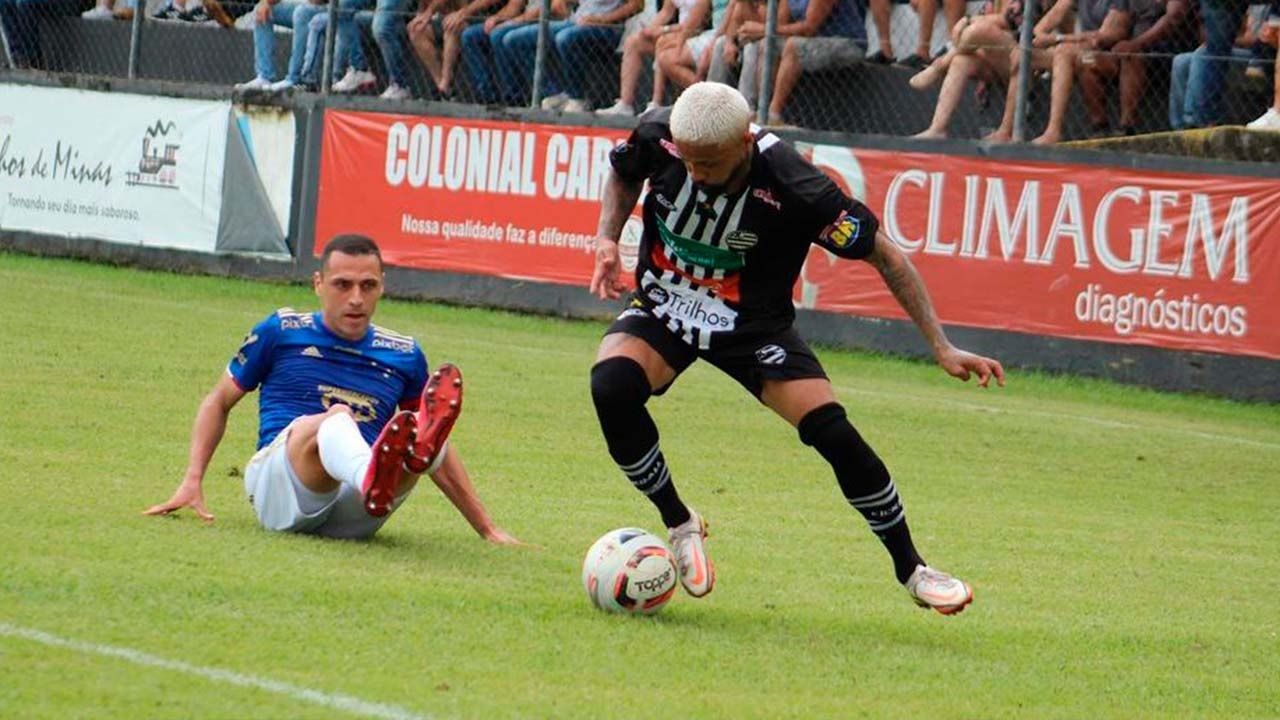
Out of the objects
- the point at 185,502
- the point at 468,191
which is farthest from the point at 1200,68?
the point at 185,502

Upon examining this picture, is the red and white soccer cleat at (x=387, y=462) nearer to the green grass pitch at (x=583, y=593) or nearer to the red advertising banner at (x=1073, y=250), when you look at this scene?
the green grass pitch at (x=583, y=593)

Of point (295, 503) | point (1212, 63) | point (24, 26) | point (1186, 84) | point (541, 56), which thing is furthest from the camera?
point (24, 26)

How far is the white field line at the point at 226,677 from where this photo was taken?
514 centimetres

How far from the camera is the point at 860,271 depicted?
1814 centimetres

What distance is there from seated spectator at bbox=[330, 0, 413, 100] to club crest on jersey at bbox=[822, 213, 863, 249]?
1424 centimetres

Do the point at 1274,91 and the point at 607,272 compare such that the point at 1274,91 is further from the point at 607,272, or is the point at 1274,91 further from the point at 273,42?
the point at 607,272

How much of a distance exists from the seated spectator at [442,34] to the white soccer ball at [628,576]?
1414 centimetres

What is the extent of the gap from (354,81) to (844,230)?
48.4ft

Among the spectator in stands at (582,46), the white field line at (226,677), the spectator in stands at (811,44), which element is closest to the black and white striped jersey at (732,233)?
the white field line at (226,677)

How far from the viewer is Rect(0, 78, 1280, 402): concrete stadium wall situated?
1647 centimetres

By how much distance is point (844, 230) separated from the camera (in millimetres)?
6895

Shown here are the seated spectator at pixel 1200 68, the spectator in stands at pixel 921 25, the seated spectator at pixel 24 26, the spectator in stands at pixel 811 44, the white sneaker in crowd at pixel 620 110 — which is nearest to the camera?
the seated spectator at pixel 1200 68

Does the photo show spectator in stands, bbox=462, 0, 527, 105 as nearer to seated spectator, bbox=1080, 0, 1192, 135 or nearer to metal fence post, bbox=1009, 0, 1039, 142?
metal fence post, bbox=1009, 0, 1039, 142

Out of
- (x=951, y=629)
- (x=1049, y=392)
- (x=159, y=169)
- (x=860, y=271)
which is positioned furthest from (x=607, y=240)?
(x=159, y=169)
